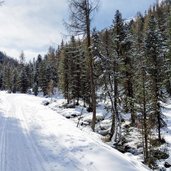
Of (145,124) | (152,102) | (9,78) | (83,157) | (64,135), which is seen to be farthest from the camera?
(9,78)

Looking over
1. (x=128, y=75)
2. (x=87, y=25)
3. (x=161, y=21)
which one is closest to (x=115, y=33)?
(x=128, y=75)

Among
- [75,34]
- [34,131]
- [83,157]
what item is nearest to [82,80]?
[75,34]

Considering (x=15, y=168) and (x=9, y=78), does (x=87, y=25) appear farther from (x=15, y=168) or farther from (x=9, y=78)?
(x=9, y=78)

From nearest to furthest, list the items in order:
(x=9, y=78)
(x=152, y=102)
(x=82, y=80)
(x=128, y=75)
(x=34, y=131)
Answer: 1. (x=34, y=131)
2. (x=152, y=102)
3. (x=128, y=75)
4. (x=82, y=80)
5. (x=9, y=78)

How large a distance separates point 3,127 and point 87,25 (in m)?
9.58

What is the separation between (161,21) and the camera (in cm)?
8356

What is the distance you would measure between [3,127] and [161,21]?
7326 cm

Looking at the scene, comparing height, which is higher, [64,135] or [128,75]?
[128,75]

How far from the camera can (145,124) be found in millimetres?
26453

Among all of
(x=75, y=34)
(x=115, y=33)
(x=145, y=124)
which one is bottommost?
(x=145, y=124)

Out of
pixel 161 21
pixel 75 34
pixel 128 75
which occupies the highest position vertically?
pixel 161 21

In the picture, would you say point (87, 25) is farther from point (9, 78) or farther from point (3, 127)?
point (9, 78)

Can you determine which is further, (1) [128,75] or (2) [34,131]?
(1) [128,75]

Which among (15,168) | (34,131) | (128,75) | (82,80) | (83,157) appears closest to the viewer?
(15,168)
